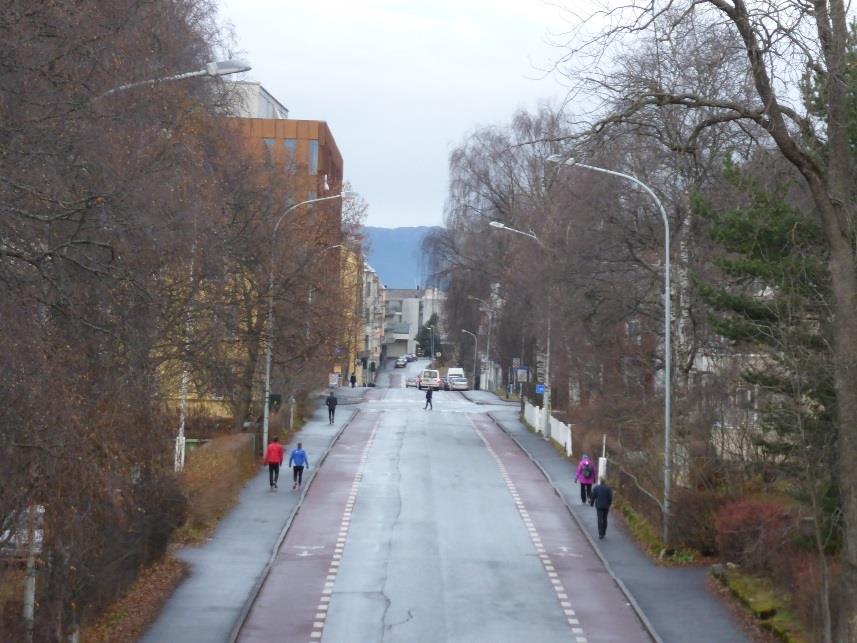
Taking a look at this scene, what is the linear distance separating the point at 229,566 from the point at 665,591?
7.84 metres

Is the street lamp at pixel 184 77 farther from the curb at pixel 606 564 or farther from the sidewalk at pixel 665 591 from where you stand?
the sidewalk at pixel 665 591

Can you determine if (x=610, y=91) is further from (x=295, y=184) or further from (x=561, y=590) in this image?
(x=295, y=184)

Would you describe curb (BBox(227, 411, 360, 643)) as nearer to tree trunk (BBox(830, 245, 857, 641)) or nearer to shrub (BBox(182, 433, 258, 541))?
shrub (BBox(182, 433, 258, 541))

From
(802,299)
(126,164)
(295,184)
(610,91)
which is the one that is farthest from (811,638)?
(295,184)

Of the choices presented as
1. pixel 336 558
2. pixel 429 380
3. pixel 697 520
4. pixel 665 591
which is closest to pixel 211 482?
pixel 336 558

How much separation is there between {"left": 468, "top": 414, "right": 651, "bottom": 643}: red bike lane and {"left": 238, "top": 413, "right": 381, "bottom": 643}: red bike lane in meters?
3.92

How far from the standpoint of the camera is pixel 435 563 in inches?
977

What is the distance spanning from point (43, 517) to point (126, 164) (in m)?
5.46

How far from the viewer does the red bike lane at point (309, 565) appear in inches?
770

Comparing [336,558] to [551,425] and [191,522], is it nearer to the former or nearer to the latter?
[191,522]

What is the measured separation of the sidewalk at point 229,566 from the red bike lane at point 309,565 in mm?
275

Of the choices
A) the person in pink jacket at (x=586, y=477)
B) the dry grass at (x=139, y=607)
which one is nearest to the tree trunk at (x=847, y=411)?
the dry grass at (x=139, y=607)

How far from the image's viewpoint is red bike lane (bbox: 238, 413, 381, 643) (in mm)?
19562

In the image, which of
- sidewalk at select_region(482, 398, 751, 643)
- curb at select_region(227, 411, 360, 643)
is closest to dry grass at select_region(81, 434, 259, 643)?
curb at select_region(227, 411, 360, 643)
